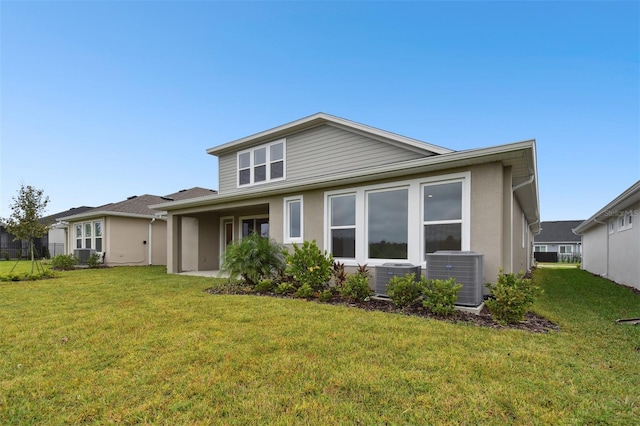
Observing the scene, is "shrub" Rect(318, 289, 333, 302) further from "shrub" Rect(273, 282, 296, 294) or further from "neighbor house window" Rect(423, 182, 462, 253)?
"neighbor house window" Rect(423, 182, 462, 253)

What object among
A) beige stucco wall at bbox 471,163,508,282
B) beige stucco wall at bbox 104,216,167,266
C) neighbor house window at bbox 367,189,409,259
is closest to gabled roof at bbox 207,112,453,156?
neighbor house window at bbox 367,189,409,259

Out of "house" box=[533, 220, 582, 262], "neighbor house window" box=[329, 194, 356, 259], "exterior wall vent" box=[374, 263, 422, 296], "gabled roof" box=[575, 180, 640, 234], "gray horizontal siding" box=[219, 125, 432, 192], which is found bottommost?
"house" box=[533, 220, 582, 262]

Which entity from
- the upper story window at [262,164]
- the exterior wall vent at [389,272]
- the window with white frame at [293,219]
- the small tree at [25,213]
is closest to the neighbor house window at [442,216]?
the exterior wall vent at [389,272]

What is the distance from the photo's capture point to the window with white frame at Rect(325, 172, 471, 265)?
20.7 ft

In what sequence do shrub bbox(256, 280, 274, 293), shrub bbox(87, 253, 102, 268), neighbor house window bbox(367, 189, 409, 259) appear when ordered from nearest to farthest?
neighbor house window bbox(367, 189, 409, 259) → shrub bbox(256, 280, 274, 293) → shrub bbox(87, 253, 102, 268)

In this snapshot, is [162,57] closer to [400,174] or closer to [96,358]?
[400,174]

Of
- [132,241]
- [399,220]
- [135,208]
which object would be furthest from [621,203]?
[135,208]

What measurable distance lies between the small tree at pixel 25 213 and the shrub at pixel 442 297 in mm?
14717

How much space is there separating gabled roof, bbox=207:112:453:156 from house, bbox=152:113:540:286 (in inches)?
1.3

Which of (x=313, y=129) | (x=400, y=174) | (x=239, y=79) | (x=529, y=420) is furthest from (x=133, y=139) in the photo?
(x=529, y=420)

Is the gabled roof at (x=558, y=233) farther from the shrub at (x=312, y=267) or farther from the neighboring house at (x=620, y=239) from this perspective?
the shrub at (x=312, y=267)

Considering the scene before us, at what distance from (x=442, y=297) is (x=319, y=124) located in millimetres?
6907

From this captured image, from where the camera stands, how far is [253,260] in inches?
326

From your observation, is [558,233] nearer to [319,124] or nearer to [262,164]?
[319,124]
